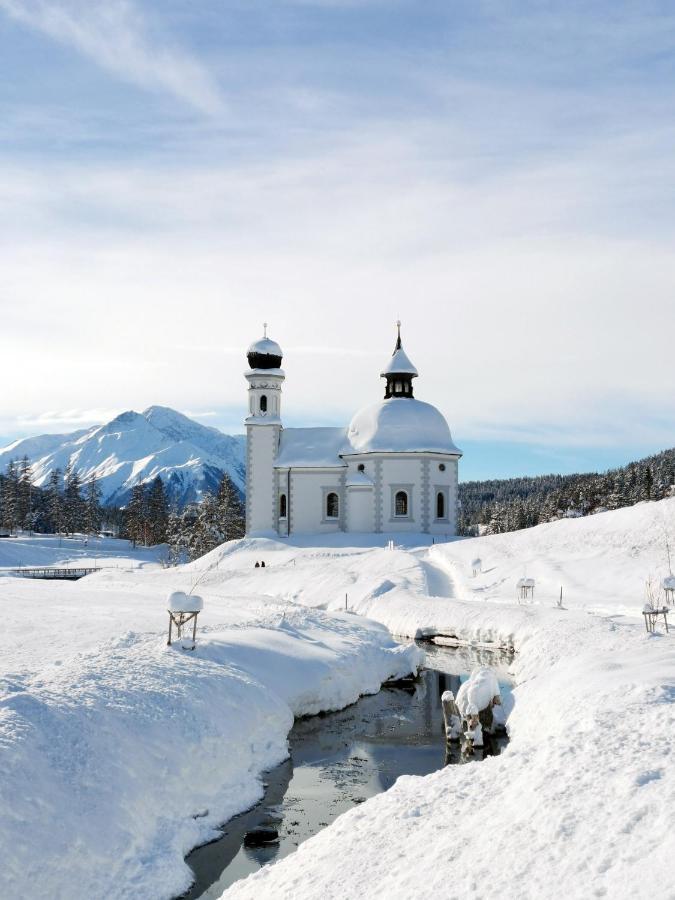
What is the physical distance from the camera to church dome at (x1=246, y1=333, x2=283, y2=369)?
2382 inches

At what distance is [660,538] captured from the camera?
39.4 meters

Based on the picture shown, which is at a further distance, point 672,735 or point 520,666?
point 520,666

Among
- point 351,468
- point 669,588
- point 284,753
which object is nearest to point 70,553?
point 351,468

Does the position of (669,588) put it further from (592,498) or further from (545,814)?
(592,498)

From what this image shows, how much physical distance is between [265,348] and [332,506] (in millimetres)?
12207

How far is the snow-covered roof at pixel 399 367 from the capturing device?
2415 inches

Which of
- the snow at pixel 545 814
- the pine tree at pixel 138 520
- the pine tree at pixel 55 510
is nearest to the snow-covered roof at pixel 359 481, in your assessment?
the snow at pixel 545 814

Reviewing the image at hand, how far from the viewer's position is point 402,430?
190 ft

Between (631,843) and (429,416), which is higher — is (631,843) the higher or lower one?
the lower one

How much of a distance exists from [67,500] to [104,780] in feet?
324

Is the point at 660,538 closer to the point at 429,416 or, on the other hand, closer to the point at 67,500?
the point at 429,416

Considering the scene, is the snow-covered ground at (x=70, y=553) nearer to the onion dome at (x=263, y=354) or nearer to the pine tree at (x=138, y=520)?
the pine tree at (x=138, y=520)

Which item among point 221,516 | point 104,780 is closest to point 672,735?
point 104,780

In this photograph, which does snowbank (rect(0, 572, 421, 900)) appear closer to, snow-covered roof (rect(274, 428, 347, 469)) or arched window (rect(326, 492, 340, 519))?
arched window (rect(326, 492, 340, 519))
